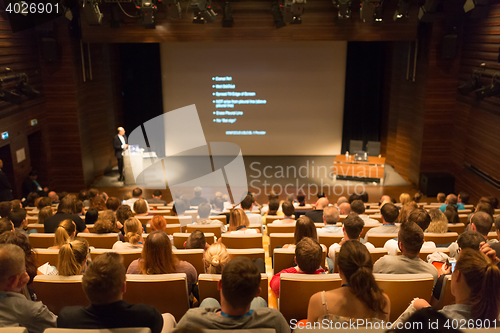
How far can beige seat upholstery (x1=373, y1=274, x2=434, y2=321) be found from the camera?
8.29 ft

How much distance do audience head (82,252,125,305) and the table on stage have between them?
28.7 feet

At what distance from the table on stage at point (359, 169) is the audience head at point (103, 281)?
28.7 ft

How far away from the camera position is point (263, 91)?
1145 centimetres

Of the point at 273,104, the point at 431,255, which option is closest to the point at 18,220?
the point at 431,255

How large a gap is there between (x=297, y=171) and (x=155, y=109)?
436 centimetres

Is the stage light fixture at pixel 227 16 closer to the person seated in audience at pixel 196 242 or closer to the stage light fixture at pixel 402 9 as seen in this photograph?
the stage light fixture at pixel 402 9

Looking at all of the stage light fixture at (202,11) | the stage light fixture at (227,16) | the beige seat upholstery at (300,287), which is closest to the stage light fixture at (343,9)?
the stage light fixture at (227,16)

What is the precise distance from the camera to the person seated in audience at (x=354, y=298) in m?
2.09

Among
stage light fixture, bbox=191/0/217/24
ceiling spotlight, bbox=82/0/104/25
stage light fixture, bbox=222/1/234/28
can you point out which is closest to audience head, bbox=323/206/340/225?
stage light fixture, bbox=191/0/217/24

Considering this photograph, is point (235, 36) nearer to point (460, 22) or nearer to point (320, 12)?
point (320, 12)

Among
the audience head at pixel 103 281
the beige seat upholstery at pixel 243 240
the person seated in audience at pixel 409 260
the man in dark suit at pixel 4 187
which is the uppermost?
the audience head at pixel 103 281

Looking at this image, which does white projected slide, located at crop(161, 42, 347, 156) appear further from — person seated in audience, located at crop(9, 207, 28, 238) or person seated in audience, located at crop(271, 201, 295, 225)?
person seated in audience, located at crop(9, 207, 28, 238)

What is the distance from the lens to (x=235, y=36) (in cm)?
901

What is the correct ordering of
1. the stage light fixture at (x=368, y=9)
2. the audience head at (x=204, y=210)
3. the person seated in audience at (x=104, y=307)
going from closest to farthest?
→ the person seated in audience at (x=104, y=307) → the audience head at (x=204, y=210) → the stage light fixture at (x=368, y=9)
